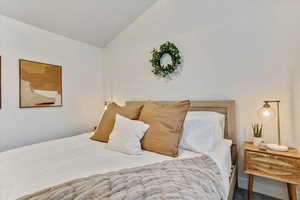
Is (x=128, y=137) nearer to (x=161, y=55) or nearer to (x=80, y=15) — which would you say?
(x=161, y=55)

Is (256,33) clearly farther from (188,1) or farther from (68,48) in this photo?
(68,48)

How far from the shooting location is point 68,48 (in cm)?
275

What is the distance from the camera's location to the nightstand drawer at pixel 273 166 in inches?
55.3

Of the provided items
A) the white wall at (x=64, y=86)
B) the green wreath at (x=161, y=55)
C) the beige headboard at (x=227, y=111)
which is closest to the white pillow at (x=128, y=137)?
the beige headboard at (x=227, y=111)

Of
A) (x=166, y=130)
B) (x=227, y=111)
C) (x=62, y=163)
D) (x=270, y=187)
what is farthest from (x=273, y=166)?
(x=62, y=163)

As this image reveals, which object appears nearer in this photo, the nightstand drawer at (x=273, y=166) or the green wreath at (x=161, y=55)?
the nightstand drawer at (x=273, y=166)

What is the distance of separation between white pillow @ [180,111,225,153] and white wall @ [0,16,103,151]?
2137mm

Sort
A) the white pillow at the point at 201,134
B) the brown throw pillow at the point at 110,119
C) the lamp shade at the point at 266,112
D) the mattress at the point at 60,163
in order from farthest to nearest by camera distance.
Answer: the brown throw pillow at the point at 110,119 → the lamp shade at the point at 266,112 → the white pillow at the point at 201,134 → the mattress at the point at 60,163

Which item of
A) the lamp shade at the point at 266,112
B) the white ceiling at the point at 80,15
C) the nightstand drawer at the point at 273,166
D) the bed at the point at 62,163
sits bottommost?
the nightstand drawer at the point at 273,166

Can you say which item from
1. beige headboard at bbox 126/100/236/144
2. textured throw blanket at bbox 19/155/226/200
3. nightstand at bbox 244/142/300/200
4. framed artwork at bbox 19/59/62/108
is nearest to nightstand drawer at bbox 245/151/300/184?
nightstand at bbox 244/142/300/200

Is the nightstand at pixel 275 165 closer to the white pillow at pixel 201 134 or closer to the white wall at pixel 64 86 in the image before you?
the white pillow at pixel 201 134

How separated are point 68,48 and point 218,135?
2.78 m

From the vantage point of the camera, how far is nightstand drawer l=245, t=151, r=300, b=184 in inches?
55.3

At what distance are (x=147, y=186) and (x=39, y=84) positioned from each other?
7.69 ft
